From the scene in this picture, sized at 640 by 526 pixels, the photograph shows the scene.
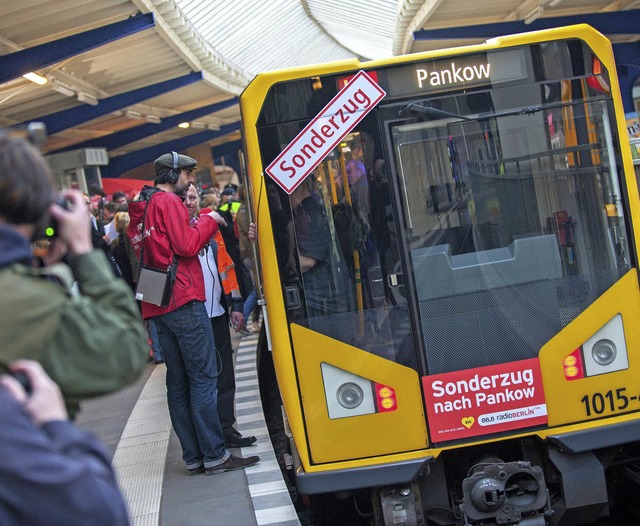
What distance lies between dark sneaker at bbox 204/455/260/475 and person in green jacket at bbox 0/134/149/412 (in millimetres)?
4717

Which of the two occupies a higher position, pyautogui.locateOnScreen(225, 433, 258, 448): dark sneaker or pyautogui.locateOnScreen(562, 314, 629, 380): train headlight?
pyautogui.locateOnScreen(562, 314, 629, 380): train headlight

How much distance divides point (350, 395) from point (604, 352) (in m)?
1.35

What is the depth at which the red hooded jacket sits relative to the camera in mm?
6449

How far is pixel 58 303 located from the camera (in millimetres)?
2264

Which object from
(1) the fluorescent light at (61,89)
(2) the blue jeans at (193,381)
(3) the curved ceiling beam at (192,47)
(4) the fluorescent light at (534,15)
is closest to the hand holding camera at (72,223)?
(2) the blue jeans at (193,381)

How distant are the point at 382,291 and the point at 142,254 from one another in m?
1.96

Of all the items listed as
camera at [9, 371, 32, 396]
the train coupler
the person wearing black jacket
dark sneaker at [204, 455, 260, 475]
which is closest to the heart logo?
the train coupler

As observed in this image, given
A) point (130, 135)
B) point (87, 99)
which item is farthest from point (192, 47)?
point (130, 135)

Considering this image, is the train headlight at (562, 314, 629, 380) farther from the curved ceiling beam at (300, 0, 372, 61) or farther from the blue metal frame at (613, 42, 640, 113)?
the curved ceiling beam at (300, 0, 372, 61)

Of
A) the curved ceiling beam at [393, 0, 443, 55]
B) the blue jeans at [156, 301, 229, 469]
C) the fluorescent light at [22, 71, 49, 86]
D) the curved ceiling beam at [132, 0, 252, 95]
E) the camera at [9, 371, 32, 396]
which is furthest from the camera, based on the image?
the curved ceiling beam at [393, 0, 443, 55]

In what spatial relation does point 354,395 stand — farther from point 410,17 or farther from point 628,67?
point 628,67

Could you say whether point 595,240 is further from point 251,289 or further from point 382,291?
point 251,289

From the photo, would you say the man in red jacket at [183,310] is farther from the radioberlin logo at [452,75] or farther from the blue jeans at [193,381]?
the radioberlin logo at [452,75]

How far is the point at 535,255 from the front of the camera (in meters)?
5.39
